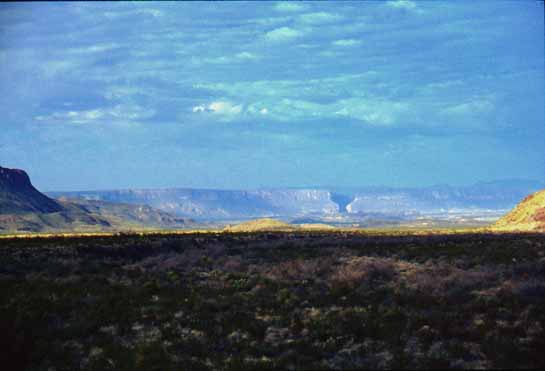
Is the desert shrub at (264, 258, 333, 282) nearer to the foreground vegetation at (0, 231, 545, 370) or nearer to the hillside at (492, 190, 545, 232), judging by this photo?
the foreground vegetation at (0, 231, 545, 370)

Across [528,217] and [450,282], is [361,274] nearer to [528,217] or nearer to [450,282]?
[450,282]

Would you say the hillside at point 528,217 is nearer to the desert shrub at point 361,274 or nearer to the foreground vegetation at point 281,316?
the foreground vegetation at point 281,316

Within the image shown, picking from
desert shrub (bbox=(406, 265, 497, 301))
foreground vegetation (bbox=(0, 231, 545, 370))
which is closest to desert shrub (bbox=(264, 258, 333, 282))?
foreground vegetation (bbox=(0, 231, 545, 370))

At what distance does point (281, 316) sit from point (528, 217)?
355ft

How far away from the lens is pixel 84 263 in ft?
154

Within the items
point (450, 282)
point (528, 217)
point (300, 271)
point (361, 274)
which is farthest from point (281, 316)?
point (528, 217)

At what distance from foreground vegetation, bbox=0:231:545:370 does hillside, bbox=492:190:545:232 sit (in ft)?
244

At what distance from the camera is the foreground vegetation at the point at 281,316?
22422mm

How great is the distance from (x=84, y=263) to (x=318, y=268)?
19.3 metres

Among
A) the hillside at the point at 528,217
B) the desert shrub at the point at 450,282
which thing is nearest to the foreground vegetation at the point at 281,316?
the desert shrub at the point at 450,282

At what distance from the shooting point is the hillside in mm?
110281

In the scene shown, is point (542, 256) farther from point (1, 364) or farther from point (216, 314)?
point (1, 364)

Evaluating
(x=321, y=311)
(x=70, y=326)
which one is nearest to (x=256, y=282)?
(x=321, y=311)

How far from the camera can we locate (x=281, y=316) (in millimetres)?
27406
